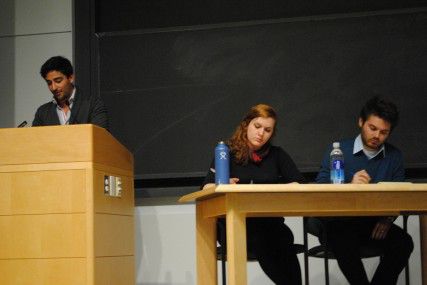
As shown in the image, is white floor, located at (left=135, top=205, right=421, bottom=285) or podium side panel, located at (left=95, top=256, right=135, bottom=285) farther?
white floor, located at (left=135, top=205, right=421, bottom=285)

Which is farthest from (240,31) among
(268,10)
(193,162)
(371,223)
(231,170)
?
(371,223)

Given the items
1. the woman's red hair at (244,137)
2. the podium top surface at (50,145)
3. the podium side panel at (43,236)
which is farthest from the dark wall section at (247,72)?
the podium side panel at (43,236)

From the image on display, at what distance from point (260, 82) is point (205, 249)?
58.3 inches

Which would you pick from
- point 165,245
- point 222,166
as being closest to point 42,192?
point 222,166

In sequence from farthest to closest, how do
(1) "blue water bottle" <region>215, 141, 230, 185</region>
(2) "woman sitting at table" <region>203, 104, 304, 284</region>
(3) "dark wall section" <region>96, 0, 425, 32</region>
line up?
(3) "dark wall section" <region>96, 0, 425, 32</region> → (2) "woman sitting at table" <region>203, 104, 304, 284</region> → (1) "blue water bottle" <region>215, 141, 230, 185</region>

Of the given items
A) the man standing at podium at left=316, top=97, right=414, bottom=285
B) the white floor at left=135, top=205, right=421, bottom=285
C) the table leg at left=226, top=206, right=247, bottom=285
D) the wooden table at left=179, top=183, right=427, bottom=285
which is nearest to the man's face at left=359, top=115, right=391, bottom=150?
the man standing at podium at left=316, top=97, right=414, bottom=285

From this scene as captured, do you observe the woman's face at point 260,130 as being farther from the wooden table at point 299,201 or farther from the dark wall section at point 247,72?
the dark wall section at point 247,72

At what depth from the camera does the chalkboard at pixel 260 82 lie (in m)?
4.25

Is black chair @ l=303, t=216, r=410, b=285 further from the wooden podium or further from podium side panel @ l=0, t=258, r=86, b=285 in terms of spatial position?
podium side panel @ l=0, t=258, r=86, b=285

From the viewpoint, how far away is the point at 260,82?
173 inches

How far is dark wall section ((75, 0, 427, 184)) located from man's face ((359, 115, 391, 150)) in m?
0.75

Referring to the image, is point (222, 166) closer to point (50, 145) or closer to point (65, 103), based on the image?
point (50, 145)

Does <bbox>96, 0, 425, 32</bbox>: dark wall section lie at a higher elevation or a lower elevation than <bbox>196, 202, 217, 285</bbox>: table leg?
higher

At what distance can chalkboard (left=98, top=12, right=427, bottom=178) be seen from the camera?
13.9 ft
